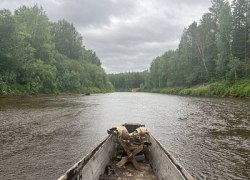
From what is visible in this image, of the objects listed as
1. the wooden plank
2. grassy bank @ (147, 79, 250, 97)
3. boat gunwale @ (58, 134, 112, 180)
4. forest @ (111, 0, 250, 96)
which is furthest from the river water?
forest @ (111, 0, 250, 96)

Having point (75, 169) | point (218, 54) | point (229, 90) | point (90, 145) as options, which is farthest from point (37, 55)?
point (75, 169)

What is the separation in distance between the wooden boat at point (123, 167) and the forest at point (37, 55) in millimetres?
42424

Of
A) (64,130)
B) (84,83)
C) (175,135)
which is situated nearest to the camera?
(175,135)

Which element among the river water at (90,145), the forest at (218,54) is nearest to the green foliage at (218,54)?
the forest at (218,54)

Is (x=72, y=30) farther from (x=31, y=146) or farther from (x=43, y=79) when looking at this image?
(x=31, y=146)

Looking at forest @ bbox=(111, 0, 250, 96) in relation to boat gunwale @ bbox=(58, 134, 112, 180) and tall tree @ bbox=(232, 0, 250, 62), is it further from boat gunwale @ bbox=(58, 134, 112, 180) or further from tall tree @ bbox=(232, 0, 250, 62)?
boat gunwale @ bbox=(58, 134, 112, 180)

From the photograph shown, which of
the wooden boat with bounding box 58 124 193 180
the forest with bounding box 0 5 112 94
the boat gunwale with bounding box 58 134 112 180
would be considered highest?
the forest with bounding box 0 5 112 94

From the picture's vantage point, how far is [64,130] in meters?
17.9

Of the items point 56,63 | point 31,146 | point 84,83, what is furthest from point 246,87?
point 84,83

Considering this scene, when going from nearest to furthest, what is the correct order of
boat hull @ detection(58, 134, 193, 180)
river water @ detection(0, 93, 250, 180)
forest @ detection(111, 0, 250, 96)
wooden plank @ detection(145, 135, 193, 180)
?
boat hull @ detection(58, 134, 193, 180), wooden plank @ detection(145, 135, 193, 180), river water @ detection(0, 93, 250, 180), forest @ detection(111, 0, 250, 96)

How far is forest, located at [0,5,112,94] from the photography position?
5132 cm

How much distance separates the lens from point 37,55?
248 feet

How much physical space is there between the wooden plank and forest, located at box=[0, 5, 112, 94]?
4293cm

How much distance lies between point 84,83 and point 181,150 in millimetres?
96810
